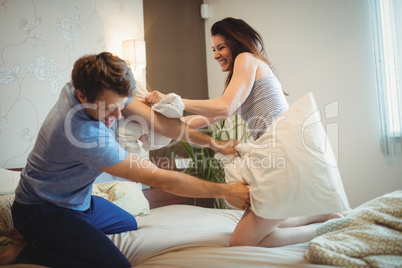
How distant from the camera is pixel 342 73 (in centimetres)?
283

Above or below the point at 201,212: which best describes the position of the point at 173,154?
above

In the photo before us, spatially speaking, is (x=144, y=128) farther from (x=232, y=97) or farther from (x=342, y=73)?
(x=342, y=73)

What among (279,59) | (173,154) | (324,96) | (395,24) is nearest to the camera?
(395,24)

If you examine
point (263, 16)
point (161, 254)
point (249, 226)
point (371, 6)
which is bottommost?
point (161, 254)

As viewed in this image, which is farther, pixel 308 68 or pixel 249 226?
pixel 308 68

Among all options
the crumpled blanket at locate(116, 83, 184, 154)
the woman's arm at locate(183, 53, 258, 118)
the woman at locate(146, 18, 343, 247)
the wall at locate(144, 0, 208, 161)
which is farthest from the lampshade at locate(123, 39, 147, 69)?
the woman's arm at locate(183, 53, 258, 118)

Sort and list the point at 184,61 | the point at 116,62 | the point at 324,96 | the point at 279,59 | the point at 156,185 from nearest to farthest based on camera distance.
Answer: the point at 116,62 → the point at 156,185 → the point at 324,96 → the point at 279,59 → the point at 184,61

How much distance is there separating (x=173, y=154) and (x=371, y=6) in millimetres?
2293

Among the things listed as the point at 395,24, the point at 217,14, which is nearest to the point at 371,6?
the point at 395,24

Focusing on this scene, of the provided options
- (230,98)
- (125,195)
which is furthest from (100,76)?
(125,195)

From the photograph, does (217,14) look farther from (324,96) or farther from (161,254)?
(161,254)

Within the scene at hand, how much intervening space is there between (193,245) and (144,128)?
0.59 m

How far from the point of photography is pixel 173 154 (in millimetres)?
3672

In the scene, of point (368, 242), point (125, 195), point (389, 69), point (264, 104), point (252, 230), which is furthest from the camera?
point (389, 69)
